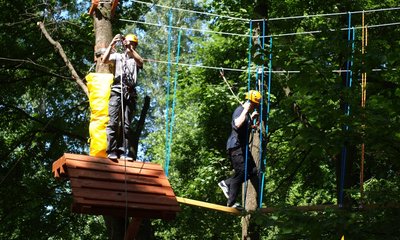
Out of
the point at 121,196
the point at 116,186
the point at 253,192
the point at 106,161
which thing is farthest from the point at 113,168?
the point at 253,192

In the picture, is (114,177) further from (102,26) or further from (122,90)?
(102,26)

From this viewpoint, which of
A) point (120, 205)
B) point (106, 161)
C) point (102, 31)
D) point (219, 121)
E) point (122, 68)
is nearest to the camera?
point (120, 205)

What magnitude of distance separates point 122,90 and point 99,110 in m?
0.44

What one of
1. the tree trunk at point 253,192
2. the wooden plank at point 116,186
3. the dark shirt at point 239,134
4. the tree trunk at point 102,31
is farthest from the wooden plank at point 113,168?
the tree trunk at point 253,192

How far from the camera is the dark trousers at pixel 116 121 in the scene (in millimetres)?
5223

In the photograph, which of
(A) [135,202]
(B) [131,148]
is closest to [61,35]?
(B) [131,148]

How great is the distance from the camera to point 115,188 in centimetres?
448

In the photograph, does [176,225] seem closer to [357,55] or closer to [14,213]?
[14,213]

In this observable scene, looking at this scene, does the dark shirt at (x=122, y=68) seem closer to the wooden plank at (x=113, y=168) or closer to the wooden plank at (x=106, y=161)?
the wooden plank at (x=106, y=161)

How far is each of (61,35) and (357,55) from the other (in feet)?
27.6

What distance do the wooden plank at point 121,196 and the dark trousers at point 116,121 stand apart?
2.81 feet

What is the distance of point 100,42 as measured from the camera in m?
6.15

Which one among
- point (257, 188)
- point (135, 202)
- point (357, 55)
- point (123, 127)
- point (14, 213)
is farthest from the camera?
point (14, 213)

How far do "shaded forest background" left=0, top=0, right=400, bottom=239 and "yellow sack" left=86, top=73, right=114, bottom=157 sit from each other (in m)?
1.07
